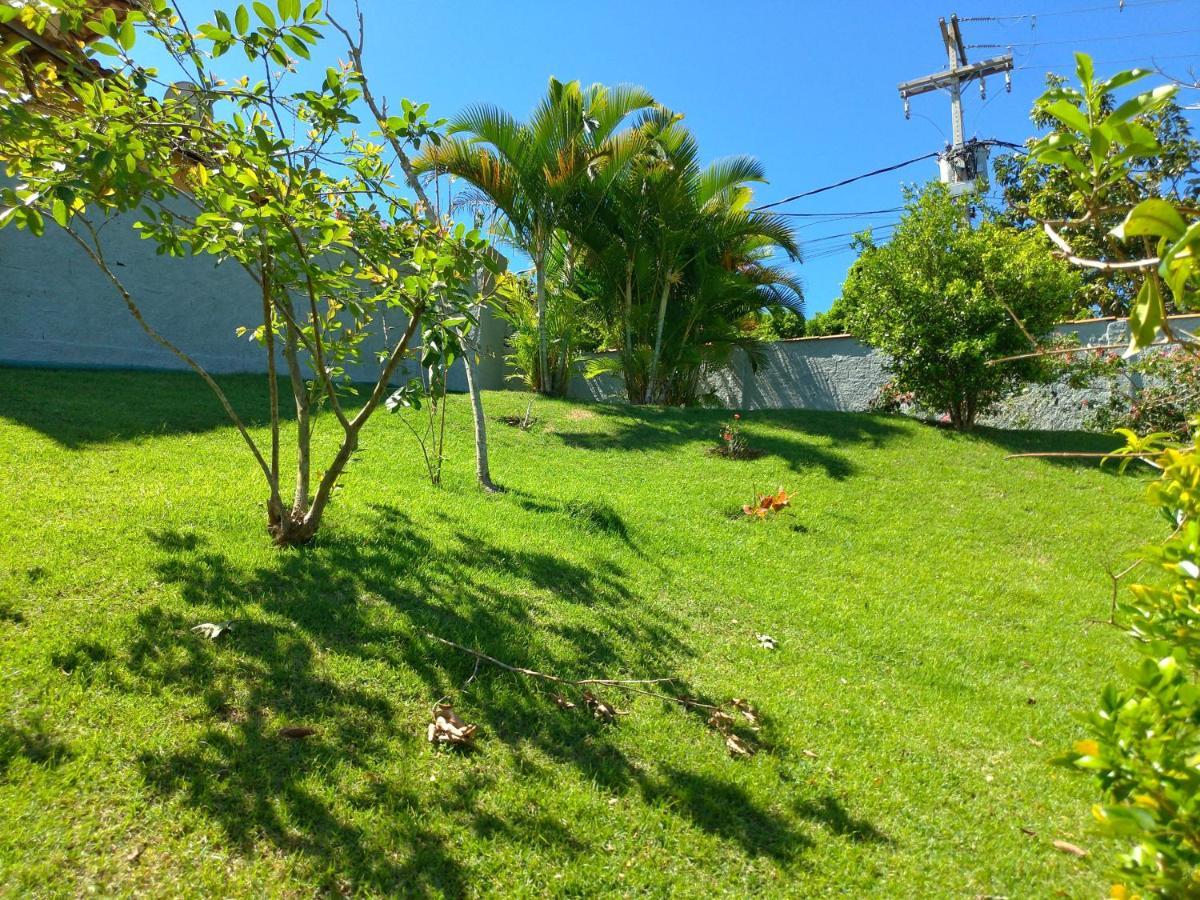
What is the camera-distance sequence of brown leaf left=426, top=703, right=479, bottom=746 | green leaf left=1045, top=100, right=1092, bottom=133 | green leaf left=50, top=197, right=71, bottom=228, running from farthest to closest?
brown leaf left=426, top=703, right=479, bottom=746 < green leaf left=50, top=197, right=71, bottom=228 < green leaf left=1045, top=100, right=1092, bottom=133

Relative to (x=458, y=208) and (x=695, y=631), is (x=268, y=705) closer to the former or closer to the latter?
(x=695, y=631)

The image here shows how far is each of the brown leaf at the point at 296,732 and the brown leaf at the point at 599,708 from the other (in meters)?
1.05

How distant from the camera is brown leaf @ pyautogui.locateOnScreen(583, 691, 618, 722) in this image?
9.26 ft

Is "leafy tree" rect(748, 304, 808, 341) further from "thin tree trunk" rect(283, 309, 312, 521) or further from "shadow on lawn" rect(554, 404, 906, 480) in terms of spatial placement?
"thin tree trunk" rect(283, 309, 312, 521)

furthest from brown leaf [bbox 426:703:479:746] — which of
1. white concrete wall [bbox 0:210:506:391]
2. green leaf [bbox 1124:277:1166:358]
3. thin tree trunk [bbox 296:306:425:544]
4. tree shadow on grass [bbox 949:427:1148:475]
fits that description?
tree shadow on grass [bbox 949:427:1148:475]

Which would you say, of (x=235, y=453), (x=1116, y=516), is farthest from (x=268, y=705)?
(x=1116, y=516)

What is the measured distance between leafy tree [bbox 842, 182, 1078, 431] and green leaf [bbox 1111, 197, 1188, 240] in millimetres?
7654

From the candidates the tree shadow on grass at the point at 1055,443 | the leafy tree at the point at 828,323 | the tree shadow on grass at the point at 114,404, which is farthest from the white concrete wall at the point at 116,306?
the leafy tree at the point at 828,323

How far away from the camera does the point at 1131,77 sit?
3.47ft

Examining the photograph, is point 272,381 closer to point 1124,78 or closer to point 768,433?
point 1124,78

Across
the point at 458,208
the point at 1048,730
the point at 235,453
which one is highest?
the point at 458,208

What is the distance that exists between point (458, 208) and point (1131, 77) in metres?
9.54

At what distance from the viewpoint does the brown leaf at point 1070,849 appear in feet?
7.58

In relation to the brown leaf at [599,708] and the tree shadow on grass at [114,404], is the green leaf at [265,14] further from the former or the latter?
the tree shadow on grass at [114,404]
